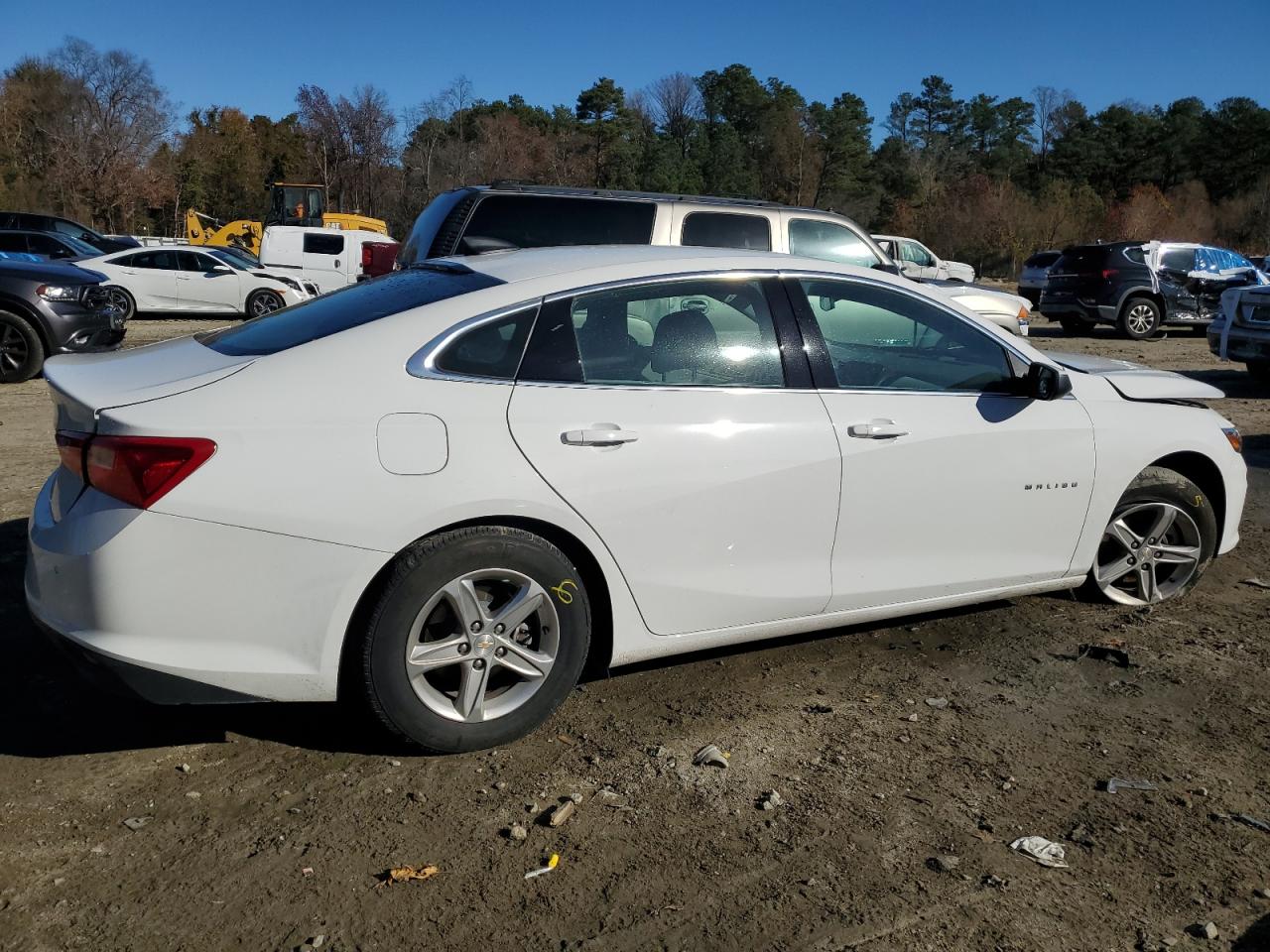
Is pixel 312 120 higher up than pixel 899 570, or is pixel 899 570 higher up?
pixel 312 120

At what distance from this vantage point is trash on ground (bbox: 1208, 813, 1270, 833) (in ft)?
10.1

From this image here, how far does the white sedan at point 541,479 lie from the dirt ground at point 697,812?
263 millimetres

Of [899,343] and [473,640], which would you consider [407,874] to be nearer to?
[473,640]

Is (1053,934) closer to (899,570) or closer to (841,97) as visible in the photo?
(899,570)

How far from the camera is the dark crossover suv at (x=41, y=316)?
10.5 metres

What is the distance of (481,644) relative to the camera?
3299 mm

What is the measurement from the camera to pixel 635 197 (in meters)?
8.09

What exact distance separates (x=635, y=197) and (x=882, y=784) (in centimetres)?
572

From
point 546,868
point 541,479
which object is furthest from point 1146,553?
point 546,868

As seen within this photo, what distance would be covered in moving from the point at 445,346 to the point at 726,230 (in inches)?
210

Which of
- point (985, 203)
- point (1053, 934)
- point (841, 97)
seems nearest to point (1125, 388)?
point (1053, 934)

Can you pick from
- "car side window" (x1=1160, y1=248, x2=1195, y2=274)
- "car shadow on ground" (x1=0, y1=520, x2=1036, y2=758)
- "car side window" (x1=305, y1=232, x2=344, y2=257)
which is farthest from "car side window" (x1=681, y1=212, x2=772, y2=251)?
"car side window" (x1=305, y1=232, x2=344, y2=257)

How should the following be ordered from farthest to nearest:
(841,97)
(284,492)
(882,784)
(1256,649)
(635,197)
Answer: (841,97) → (635,197) → (1256,649) → (882,784) → (284,492)

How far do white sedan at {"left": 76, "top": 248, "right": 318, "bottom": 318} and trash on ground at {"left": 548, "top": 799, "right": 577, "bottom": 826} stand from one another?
1792 centimetres
